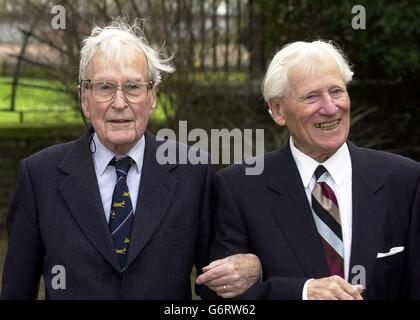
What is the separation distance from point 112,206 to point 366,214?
878 mm

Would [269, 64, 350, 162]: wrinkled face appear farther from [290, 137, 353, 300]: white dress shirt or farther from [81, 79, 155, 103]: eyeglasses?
[81, 79, 155, 103]: eyeglasses

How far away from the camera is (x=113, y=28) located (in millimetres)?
3127

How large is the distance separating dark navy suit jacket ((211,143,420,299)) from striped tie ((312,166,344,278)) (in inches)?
0.9

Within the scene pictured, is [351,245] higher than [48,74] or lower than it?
lower

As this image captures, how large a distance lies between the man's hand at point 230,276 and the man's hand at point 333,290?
21 cm

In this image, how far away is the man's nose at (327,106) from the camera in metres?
2.86

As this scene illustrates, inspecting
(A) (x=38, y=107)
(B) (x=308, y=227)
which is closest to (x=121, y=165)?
(B) (x=308, y=227)

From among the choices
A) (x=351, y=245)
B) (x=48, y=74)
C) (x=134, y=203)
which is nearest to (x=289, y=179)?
(x=351, y=245)

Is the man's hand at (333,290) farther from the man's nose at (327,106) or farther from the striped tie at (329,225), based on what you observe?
the man's nose at (327,106)

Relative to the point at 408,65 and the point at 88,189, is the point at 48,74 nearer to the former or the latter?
the point at 408,65

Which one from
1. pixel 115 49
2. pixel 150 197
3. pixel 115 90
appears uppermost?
pixel 115 49

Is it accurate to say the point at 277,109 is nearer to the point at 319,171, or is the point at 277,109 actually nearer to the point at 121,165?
the point at 319,171

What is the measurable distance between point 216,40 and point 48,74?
1.66 metres

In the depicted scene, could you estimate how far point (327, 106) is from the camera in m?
2.87
